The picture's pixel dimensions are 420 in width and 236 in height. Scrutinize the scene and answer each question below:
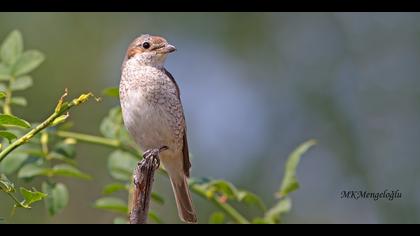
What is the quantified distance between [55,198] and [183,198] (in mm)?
1161

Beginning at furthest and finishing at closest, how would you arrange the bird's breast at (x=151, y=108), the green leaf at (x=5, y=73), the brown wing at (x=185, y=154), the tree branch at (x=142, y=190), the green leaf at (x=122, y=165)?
1. the brown wing at (x=185, y=154)
2. the bird's breast at (x=151, y=108)
3. the green leaf at (x=122, y=165)
4. the green leaf at (x=5, y=73)
5. the tree branch at (x=142, y=190)

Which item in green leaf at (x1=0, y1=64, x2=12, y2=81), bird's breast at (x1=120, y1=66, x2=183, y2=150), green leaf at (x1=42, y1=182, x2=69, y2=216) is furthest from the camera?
bird's breast at (x1=120, y1=66, x2=183, y2=150)

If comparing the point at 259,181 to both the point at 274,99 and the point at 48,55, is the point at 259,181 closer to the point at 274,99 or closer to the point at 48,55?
the point at 274,99

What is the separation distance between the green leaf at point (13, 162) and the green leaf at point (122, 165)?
1.57 feet

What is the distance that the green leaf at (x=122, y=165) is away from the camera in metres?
4.27

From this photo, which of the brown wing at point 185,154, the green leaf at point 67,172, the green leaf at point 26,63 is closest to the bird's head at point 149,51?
the brown wing at point 185,154

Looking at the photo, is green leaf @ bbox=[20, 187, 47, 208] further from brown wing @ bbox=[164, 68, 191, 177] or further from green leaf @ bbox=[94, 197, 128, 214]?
brown wing @ bbox=[164, 68, 191, 177]

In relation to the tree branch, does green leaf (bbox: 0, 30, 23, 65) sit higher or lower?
higher

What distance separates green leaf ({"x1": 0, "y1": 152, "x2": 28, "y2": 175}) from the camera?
397 cm

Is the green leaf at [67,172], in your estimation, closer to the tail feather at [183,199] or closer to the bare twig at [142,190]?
the bare twig at [142,190]

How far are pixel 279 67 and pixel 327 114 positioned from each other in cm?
99

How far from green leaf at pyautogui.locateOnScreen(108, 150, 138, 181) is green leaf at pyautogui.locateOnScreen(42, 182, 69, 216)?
352 mm

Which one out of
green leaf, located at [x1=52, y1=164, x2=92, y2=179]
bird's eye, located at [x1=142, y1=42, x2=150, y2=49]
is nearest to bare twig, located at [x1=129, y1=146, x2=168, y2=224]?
green leaf, located at [x1=52, y1=164, x2=92, y2=179]

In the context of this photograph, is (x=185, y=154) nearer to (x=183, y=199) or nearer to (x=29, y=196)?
(x=183, y=199)
